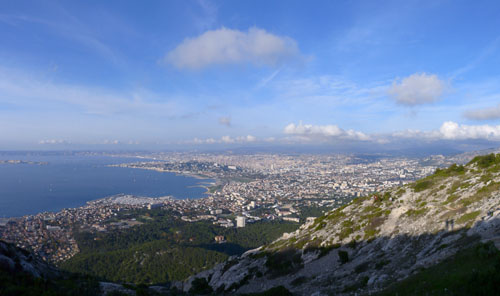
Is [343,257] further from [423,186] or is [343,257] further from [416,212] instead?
[423,186]

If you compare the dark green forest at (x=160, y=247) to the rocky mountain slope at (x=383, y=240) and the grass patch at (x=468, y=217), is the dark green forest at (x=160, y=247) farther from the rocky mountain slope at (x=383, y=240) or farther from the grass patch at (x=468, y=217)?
the grass patch at (x=468, y=217)

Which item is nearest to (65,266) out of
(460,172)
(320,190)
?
(460,172)

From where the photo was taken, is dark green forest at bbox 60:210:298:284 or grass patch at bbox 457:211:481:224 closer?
grass patch at bbox 457:211:481:224

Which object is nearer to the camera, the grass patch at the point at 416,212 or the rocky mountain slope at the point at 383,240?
the rocky mountain slope at the point at 383,240

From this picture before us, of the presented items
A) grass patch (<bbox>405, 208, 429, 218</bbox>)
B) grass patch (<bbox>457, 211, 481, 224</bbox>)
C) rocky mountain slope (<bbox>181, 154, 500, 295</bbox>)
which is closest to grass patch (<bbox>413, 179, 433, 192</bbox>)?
rocky mountain slope (<bbox>181, 154, 500, 295</bbox>)

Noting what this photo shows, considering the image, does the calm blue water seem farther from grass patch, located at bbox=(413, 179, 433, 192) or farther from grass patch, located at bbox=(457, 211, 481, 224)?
grass patch, located at bbox=(457, 211, 481, 224)

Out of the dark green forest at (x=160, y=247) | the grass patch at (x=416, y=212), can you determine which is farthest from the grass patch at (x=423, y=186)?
the dark green forest at (x=160, y=247)

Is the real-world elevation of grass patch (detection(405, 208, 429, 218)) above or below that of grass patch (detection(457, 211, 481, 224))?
below

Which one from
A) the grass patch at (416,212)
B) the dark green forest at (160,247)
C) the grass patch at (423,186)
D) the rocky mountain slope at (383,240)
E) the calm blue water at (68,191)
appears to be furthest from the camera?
the calm blue water at (68,191)

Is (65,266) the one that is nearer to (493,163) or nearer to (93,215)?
(93,215)

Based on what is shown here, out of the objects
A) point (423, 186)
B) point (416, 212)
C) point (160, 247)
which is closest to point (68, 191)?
point (160, 247)
